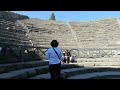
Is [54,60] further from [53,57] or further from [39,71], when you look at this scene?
[39,71]

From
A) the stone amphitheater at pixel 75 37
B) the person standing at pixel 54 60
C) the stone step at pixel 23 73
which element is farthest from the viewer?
the stone amphitheater at pixel 75 37

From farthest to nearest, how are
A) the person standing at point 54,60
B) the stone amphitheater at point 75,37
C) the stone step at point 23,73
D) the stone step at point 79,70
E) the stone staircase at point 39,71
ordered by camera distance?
1. the stone amphitheater at point 75,37
2. the stone step at point 79,70
3. the stone staircase at point 39,71
4. the stone step at point 23,73
5. the person standing at point 54,60

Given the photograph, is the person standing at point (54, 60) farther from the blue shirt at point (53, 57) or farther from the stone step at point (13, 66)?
the stone step at point (13, 66)

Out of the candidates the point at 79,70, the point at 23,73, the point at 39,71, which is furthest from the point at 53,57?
the point at 79,70

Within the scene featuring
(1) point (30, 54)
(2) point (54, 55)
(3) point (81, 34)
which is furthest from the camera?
(3) point (81, 34)

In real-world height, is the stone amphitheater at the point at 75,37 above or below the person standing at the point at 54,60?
above

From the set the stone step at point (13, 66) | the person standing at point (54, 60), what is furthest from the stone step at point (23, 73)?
the person standing at point (54, 60)
